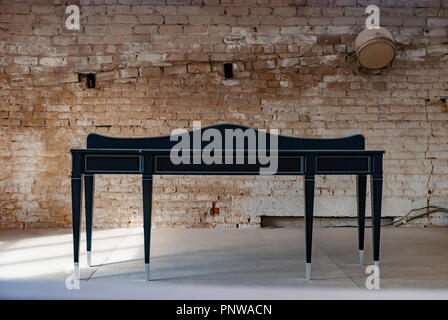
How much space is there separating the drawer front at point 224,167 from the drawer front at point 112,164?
0.15 m

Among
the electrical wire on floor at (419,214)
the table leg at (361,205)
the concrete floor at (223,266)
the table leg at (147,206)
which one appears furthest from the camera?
the electrical wire on floor at (419,214)

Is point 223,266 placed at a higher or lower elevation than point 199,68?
lower

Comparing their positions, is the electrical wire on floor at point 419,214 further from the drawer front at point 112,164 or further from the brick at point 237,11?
the drawer front at point 112,164

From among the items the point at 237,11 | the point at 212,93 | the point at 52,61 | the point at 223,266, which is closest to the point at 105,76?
the point at 52,61

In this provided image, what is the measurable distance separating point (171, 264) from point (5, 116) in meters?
2.96

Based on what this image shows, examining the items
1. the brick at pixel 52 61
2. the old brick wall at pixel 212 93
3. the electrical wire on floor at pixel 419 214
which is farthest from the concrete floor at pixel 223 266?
the brick at pixel 52 61

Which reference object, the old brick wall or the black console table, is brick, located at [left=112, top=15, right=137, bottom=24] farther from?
the black console table

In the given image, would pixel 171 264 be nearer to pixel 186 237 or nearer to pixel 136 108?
pixel 186 237

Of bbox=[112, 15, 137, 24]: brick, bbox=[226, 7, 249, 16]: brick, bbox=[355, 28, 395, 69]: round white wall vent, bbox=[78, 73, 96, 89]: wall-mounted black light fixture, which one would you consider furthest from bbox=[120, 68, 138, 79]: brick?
bbox=[355, 28, 395, 69]: round white wall vent

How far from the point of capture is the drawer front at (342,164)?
2361 mm

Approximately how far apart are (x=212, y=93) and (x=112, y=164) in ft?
7.53

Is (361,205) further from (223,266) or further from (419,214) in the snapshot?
(419,214)

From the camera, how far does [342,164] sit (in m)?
2.37

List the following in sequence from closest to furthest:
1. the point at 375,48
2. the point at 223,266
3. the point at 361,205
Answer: the point at 223,266
the point at 361,205
the point at 375,48
